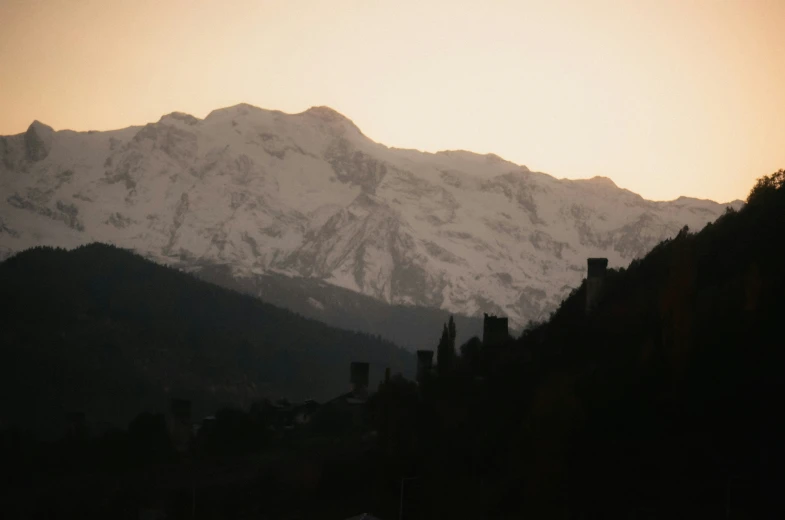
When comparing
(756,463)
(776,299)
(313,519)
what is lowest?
(313,519)

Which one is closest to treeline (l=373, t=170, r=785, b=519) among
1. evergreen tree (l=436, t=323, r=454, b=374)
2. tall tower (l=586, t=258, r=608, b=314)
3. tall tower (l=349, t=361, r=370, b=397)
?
tall tower (l=586, t=258, r=608, b=314)

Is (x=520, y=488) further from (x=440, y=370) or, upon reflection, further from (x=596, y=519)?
(x=440, y=370)

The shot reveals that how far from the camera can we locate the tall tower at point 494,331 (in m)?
97.9

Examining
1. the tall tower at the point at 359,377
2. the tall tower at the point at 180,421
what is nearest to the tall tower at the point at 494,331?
the tall tower at the point at 359,377

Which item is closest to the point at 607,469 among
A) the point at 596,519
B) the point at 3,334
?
the point at 596,519

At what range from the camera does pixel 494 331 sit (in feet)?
329

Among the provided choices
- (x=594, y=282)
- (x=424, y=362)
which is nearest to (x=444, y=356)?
(x=594, y=282)

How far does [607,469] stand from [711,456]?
156 inches

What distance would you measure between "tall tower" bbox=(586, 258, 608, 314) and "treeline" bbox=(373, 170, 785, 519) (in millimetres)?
9220

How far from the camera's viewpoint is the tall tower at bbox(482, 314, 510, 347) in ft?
321

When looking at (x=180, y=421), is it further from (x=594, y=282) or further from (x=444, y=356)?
(x=594, y=282)

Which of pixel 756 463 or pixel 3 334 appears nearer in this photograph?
pixel 756 463

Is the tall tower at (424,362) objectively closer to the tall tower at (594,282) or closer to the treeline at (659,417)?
the tall tower at (594,282)

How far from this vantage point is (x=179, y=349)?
198750 mm
